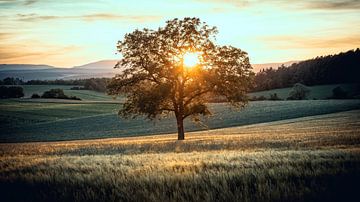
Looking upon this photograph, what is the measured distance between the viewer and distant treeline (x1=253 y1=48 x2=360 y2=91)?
10188cm

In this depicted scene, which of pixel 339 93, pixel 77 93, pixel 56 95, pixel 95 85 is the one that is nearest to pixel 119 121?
pixel 56 95

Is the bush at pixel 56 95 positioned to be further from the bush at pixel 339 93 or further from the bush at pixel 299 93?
the bush at pixel 339 93

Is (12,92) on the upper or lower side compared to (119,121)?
upper

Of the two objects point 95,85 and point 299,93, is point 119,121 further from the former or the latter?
point 95,85

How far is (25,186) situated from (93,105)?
99.1 meters

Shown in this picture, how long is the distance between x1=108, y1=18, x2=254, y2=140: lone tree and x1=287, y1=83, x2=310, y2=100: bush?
6717 centimetres

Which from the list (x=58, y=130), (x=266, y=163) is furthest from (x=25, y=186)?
(x=58, y=130)

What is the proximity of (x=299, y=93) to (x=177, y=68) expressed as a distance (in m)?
70.8

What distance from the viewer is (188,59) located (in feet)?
119

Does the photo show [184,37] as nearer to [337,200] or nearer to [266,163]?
[266,163]

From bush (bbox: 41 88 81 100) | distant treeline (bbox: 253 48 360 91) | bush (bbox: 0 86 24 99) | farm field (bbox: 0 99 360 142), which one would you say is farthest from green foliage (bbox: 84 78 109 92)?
distant treeline (bbox: 253 48 360 91)

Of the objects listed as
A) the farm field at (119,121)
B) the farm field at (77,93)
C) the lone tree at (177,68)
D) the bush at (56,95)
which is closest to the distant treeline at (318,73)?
the farm field at (119,121)

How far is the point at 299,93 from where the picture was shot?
99.5 metres

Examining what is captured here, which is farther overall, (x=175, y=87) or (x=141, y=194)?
(x=175, y=87)
